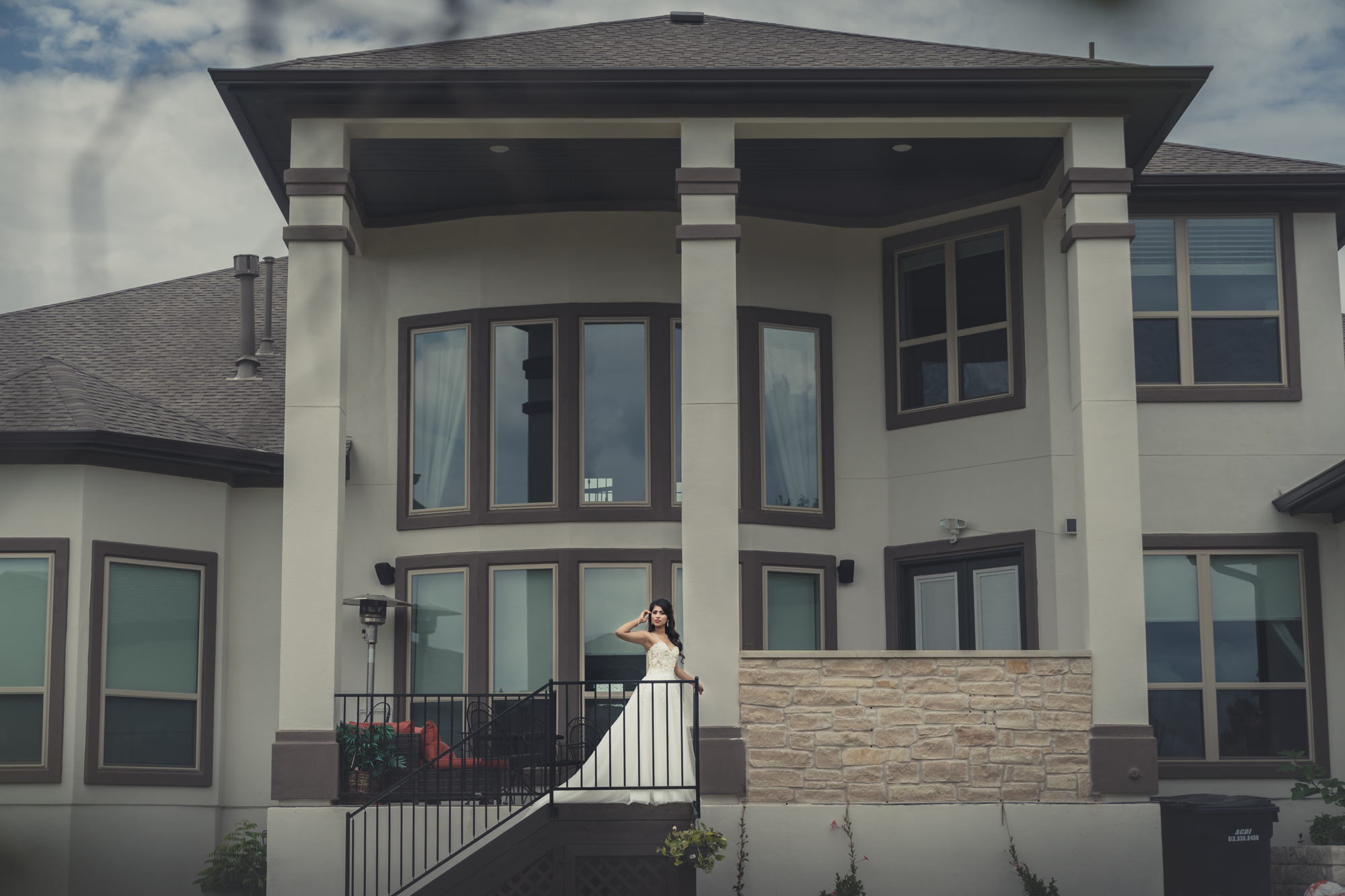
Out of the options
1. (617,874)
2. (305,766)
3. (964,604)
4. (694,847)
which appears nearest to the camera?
(694,847)

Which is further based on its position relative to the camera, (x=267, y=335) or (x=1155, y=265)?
(x=267, y=335)

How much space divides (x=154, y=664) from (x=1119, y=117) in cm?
1014

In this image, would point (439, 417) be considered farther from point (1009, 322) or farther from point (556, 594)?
point (1009, 322)

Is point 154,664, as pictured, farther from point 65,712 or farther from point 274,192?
point 274,192

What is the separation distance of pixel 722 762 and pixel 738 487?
282 cm

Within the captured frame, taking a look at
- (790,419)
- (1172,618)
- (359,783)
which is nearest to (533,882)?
(359,783)

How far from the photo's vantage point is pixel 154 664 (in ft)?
43.7

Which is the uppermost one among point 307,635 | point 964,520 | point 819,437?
point 819,437

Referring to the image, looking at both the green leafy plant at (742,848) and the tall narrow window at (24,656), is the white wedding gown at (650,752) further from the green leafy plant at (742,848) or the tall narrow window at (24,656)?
the tall narrow window at (24,656)

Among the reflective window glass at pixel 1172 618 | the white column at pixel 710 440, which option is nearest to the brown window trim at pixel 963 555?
the reflective window glass at pixel 1172 618

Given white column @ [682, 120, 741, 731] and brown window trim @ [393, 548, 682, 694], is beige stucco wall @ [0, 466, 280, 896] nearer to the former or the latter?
brown window trim @ [393, 548, 682, 694]

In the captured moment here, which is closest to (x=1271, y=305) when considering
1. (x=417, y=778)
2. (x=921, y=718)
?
(x=921, y=718)

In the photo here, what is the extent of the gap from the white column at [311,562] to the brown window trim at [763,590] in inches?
167

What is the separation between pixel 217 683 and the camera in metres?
13.7
